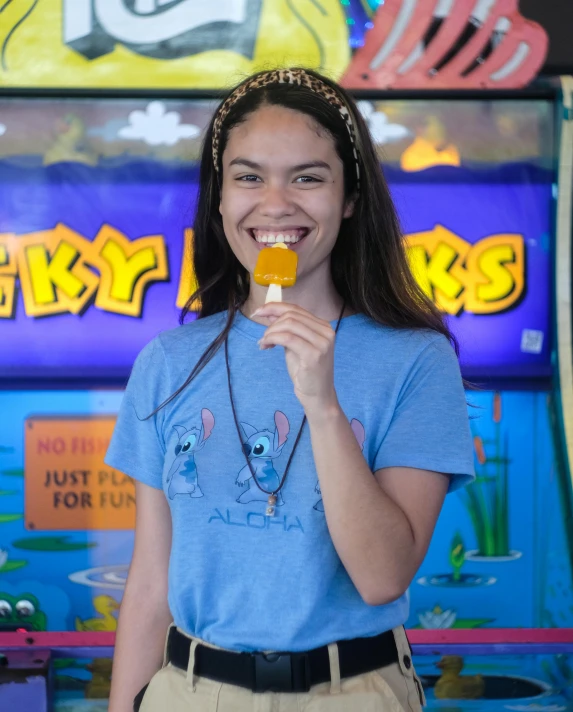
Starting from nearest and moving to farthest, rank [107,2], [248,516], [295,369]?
[295,369], [248,516], [107,2]

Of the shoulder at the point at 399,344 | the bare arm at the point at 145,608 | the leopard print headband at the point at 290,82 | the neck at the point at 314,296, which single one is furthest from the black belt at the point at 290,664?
the leopard print headband at the point at 290,82

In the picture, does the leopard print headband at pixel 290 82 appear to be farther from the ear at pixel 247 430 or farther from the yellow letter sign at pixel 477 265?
the yellow letter sign at pixel 477 265

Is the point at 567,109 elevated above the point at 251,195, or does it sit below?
above

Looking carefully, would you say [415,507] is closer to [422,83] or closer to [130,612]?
[130,612]

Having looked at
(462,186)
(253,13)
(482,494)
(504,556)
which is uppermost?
(253,13)

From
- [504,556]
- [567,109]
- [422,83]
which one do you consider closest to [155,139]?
[422,83]

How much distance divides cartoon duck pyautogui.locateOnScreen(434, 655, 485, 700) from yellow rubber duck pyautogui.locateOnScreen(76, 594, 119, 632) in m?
1.05

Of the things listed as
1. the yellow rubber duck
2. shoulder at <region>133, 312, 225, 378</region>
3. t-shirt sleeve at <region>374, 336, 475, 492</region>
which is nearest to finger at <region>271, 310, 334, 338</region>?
t-shirt sleeve at <region>374, 336, 475, 492</region>

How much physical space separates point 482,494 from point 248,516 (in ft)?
6.02

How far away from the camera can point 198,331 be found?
159 cm

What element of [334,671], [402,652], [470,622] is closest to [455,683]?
[470,622]

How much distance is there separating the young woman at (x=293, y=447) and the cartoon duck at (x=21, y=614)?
1.59m

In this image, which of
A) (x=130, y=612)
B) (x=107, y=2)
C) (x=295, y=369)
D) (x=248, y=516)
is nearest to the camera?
(x=295, y=369)

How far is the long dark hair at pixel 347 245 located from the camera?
150cm
